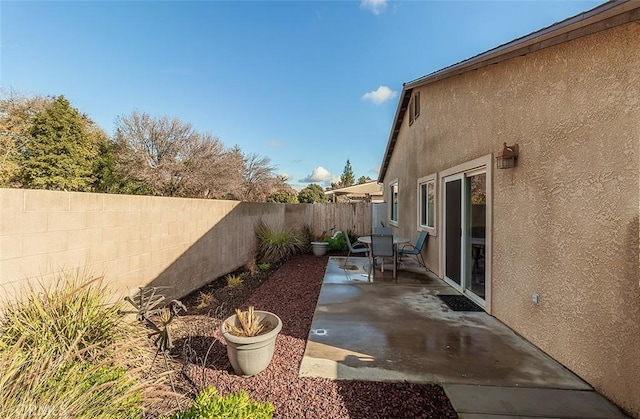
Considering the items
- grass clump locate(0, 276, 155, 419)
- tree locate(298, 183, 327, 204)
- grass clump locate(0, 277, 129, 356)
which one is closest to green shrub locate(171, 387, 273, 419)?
grass clump locate(0, 276, 155, 419)

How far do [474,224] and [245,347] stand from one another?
14.6 ft

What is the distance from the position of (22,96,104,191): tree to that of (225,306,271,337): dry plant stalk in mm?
21776

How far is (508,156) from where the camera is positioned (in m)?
4.04

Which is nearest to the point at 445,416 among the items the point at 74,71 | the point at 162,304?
the point at 162,304

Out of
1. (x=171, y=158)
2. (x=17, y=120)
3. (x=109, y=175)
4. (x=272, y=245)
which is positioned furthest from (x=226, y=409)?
(x=17, y=120)

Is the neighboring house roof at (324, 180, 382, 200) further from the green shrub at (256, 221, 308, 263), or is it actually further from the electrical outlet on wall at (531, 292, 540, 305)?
the electrical outlet on wall at (531, 292, 540, 305)

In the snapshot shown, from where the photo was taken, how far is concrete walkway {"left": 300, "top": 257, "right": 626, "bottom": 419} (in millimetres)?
2561

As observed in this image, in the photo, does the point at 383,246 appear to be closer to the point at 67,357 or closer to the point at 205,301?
the point at 205,301

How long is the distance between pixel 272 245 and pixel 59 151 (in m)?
19.1

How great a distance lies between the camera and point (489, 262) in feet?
15.3

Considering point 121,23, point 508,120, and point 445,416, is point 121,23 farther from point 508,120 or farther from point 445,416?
point 445,416

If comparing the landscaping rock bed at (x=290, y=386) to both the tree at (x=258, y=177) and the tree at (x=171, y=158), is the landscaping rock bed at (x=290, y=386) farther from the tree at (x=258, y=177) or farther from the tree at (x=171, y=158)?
the tree at (x=258, y=177)

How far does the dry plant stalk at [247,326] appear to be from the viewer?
311 cm

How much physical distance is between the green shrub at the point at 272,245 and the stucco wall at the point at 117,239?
4.47 feet
